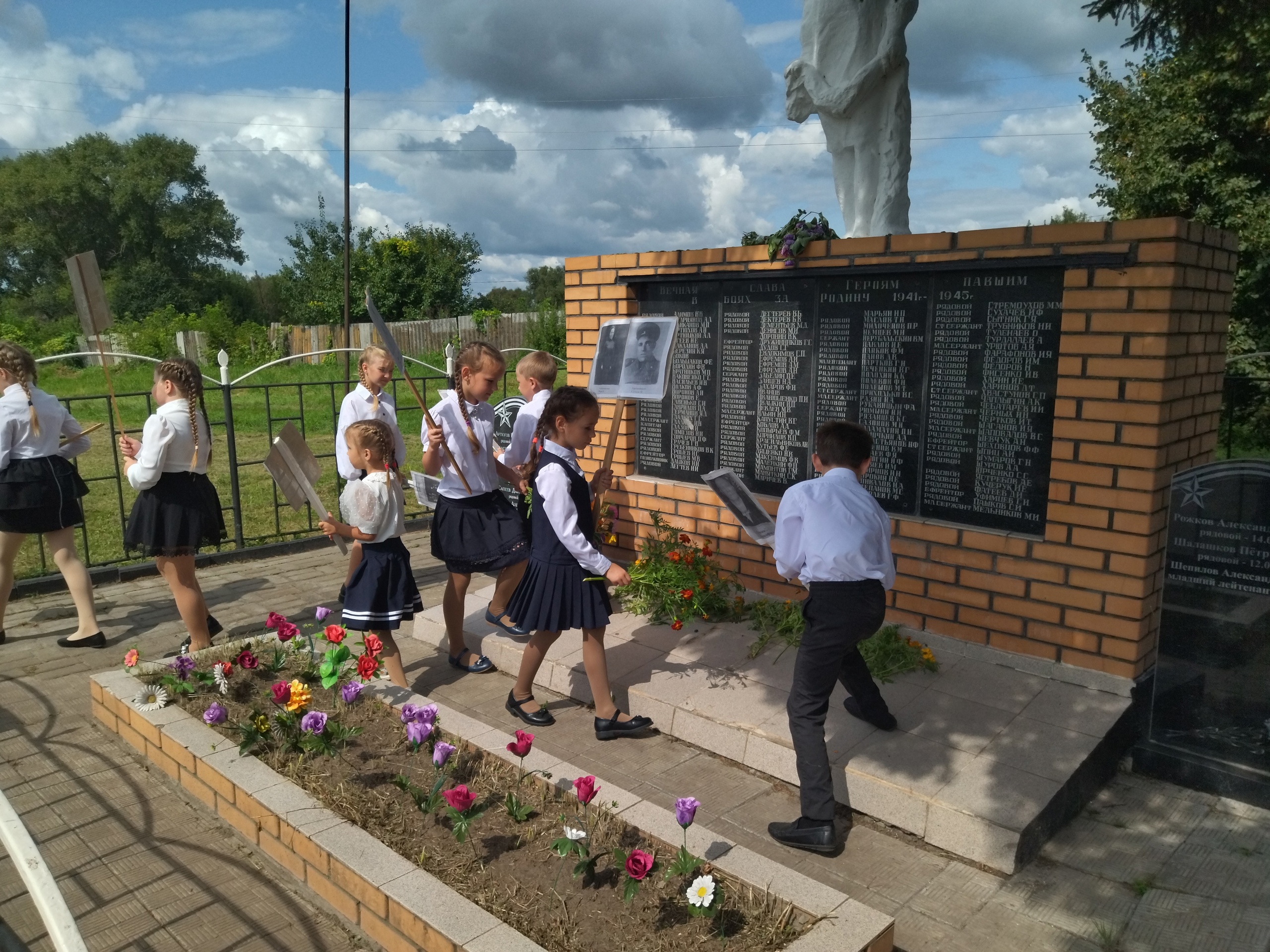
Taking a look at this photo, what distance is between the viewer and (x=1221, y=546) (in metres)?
3.86

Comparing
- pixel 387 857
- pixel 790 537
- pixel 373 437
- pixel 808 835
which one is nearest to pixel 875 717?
pixel 808 835

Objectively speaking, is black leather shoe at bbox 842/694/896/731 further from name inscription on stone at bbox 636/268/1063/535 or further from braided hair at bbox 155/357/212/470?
braided hair at bbox 155/357/212/470

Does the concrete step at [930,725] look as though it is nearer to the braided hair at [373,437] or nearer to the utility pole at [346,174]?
the braided hair at [373,437]

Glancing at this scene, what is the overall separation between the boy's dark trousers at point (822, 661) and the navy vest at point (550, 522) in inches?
44.3

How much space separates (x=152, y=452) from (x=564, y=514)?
2.36m

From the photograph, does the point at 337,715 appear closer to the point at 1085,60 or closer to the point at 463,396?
the point at 463,396

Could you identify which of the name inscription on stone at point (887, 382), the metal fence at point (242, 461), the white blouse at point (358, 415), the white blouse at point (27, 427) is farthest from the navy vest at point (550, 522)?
the white blouse at point (27, 427)

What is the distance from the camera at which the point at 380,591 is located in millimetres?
4488

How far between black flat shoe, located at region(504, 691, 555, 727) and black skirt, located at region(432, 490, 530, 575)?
772 millimetres

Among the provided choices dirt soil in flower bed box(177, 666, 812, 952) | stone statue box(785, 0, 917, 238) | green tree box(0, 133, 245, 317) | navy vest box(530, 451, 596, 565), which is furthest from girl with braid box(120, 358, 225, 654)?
green tree box(0, 133, 245, 317)

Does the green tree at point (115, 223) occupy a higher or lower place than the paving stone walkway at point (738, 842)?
higher

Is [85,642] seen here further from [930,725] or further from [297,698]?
[930,725]

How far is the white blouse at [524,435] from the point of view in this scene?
16.8 ft

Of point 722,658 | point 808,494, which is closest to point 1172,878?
point 808,494
